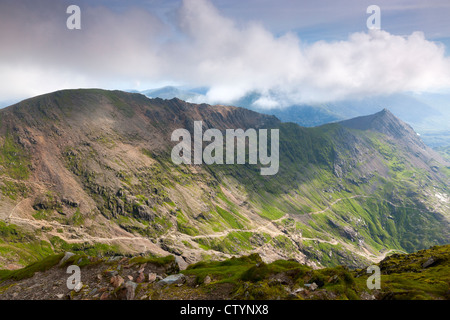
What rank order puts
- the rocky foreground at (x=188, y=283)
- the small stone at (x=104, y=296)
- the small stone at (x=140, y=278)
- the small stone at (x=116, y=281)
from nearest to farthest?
the rocky foreground at (x=188, y=283) → the small stone at (x=104, y=296) → the small stone at (x=116, y=281) → the small stone at (x=140, y=278)

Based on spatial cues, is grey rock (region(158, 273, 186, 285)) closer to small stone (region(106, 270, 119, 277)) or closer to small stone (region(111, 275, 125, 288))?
small stone (region(111, 275, 125, 288))

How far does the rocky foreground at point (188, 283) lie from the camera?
3525cm

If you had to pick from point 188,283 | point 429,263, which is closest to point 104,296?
point 188,283

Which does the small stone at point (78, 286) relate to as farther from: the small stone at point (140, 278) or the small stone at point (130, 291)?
the small stone at point (130, 291)

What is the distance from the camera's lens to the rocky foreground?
35.2m

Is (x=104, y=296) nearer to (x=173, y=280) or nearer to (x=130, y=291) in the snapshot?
(x=130, y=291)

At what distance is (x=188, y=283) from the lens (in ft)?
146

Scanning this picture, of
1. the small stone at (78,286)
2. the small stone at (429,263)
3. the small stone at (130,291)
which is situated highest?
the small stone at (130,291)

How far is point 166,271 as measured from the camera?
173 feet

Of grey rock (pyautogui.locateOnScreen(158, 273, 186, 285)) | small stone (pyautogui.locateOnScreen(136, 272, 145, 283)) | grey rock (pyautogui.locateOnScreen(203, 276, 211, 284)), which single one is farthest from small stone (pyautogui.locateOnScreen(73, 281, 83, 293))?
grey rock (pyautogui.locateOnScreen(203, 276, 211, 284))

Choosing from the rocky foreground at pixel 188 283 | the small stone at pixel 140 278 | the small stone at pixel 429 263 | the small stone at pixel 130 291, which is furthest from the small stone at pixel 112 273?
the small stone at pixel 429 263

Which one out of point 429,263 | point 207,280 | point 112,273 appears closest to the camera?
point 207,280
